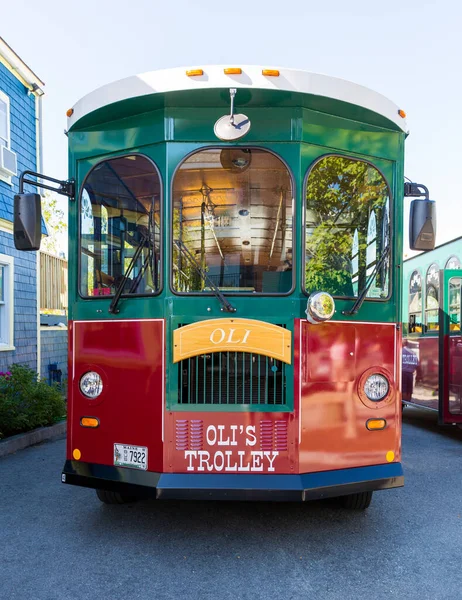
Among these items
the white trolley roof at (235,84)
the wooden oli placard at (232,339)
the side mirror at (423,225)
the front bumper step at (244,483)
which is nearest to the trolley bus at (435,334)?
the side mirror at (423,225)

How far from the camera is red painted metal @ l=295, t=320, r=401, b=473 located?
3.61 m

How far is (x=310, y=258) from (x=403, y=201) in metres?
0.97

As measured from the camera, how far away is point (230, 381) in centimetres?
361

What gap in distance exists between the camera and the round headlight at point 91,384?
3.82 metres

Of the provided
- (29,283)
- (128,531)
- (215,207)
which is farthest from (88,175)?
(29,283)

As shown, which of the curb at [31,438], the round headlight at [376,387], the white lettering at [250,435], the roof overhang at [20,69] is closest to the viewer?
the white lettering at [250,435]

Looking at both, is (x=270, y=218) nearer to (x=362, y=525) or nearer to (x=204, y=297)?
(x=204, y=297)

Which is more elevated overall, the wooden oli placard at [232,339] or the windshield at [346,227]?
the windshield at [346,227]

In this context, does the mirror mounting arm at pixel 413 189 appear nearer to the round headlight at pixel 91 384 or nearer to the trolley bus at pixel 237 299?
the trolley bus at pixel 237 299

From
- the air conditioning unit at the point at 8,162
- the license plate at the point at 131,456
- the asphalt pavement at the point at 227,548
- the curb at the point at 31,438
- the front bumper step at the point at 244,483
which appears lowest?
the curb at the point at 31,438

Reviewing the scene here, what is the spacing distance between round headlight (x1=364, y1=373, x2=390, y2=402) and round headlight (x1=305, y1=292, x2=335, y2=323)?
2.10 feet

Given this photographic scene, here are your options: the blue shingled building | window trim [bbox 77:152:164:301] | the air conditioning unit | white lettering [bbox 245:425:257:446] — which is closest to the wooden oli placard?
window trim [bbox 77:152:164:301]

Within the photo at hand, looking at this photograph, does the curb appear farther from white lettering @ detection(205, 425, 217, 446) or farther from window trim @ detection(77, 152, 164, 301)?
white lettering @ detection(205, 425, 217, 446)

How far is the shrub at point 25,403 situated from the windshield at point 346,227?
522 centimetres
